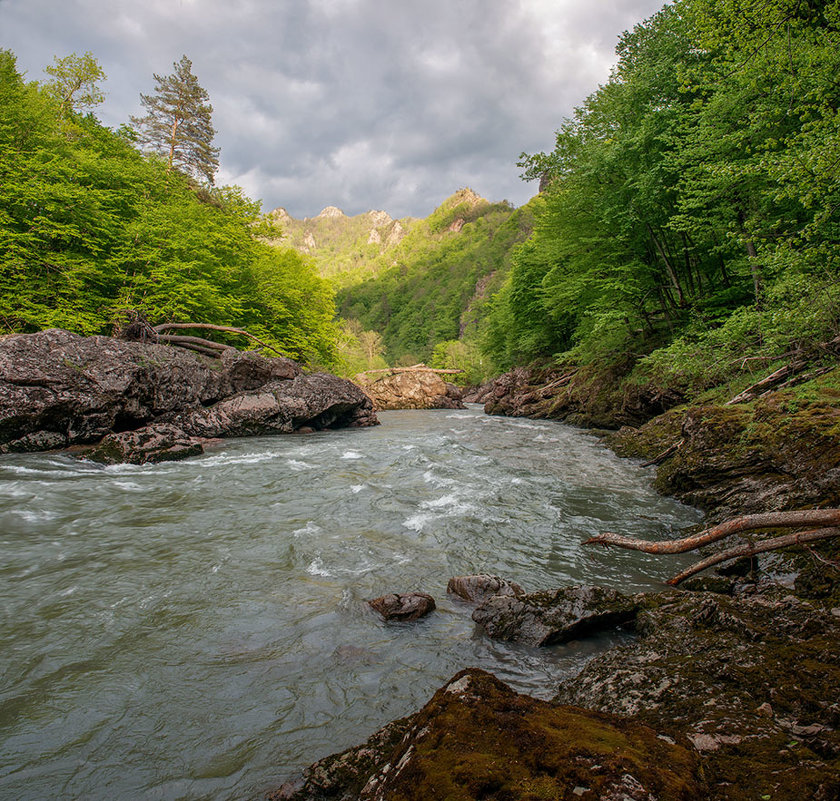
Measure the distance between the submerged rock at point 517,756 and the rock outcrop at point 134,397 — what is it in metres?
11.2

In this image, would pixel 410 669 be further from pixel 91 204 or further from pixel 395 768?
pixel 91 204

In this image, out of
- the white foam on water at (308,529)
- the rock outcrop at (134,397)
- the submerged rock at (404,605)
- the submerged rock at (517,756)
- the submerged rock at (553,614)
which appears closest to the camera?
the submerged rock at (517,756)

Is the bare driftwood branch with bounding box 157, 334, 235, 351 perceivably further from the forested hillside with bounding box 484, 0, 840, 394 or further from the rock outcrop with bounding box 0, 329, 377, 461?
the forested hillside with bounding box 484, 0, 840, 394

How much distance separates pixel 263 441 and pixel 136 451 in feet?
14.5

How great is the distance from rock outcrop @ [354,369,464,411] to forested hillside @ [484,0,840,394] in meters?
16.1

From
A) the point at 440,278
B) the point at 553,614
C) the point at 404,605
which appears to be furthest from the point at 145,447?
the point at 440,278

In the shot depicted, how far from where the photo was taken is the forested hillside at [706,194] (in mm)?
6172

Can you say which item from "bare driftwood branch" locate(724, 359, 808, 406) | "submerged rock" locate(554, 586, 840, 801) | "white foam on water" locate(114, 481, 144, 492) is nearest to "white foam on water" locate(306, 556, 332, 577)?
"submerged rock" locate(554, 586, 840, 801)

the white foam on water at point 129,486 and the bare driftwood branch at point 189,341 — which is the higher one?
the bare driftwood branch at point 189,341

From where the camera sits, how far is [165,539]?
6.07 m

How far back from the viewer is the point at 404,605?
4.28 meters

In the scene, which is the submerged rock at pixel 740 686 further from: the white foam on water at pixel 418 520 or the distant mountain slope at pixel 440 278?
the distant mountain slope at pixel 440 278

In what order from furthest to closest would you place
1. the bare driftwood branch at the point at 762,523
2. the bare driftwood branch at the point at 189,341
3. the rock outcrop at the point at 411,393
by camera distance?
the rock outcrop at the point at 411,393 → the bare driftwood branch at the point at 189,341 → the bare driftwood branch at the point at 762,523

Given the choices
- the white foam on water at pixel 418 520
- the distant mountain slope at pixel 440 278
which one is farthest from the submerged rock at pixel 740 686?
the distant mountain slope at pixel 440 278
